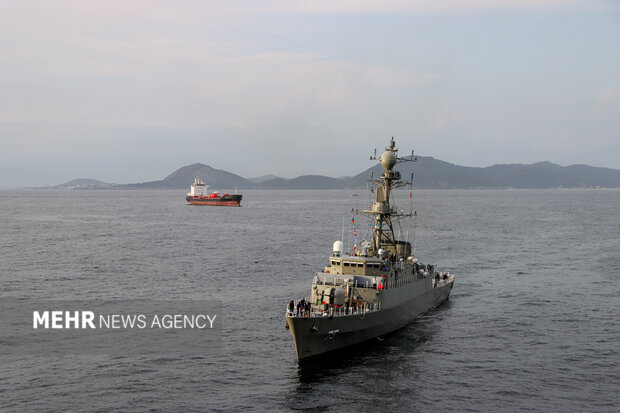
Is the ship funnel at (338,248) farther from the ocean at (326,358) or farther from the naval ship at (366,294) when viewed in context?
the ocean at (326,358)

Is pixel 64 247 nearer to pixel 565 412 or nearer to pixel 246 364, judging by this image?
pixel 246 364

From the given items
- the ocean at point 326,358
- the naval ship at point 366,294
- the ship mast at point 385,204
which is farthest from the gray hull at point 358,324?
the ship mast at point 385,204

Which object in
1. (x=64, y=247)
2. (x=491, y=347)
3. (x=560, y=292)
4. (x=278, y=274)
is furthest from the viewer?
(x=64, y=247)

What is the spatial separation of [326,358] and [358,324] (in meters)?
3.60

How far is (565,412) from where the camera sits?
29.6 meters

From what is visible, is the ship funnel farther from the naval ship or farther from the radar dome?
the radar dome

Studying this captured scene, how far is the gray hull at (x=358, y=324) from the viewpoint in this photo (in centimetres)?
3606

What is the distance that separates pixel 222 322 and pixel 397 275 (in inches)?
612

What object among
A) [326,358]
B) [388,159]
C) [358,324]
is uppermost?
[388,159]

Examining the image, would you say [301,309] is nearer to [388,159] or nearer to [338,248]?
[338,248]

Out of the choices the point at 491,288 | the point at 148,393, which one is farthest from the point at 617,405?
the point at 491,288

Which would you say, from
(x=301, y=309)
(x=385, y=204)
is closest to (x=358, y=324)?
(x=301, y=309)

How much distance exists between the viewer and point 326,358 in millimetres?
37469

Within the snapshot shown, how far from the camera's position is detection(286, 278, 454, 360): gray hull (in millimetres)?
36062
